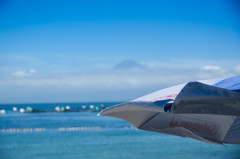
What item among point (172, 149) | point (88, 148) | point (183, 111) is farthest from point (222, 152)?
point (183, 111)

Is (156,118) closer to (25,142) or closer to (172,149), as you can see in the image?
(172,149)

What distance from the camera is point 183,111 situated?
108 inches

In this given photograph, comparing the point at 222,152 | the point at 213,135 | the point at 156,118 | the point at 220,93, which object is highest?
the point at 220,93

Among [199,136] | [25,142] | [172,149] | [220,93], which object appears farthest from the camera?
[25,142]

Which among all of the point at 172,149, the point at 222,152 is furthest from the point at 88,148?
the point at 222,152

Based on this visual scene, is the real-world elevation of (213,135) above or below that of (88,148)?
above

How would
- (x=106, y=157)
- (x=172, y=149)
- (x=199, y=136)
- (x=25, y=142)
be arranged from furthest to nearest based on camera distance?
(x=25, y=142) → (x=172, y=149) → (x=106, y=157) → (x=199, y=136)

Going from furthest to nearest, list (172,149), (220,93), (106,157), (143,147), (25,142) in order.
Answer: (25,142) < (143,147) < (172,149) < (106,157) < (220,93)

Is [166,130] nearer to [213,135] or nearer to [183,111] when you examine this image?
[213,135]

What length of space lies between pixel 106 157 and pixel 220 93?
1157 centimetres

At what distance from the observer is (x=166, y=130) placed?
3611 millimetres

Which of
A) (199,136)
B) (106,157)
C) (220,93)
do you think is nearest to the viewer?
(220,93)

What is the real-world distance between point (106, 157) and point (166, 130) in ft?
34.4

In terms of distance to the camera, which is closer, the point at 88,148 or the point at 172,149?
the point at 172,149
